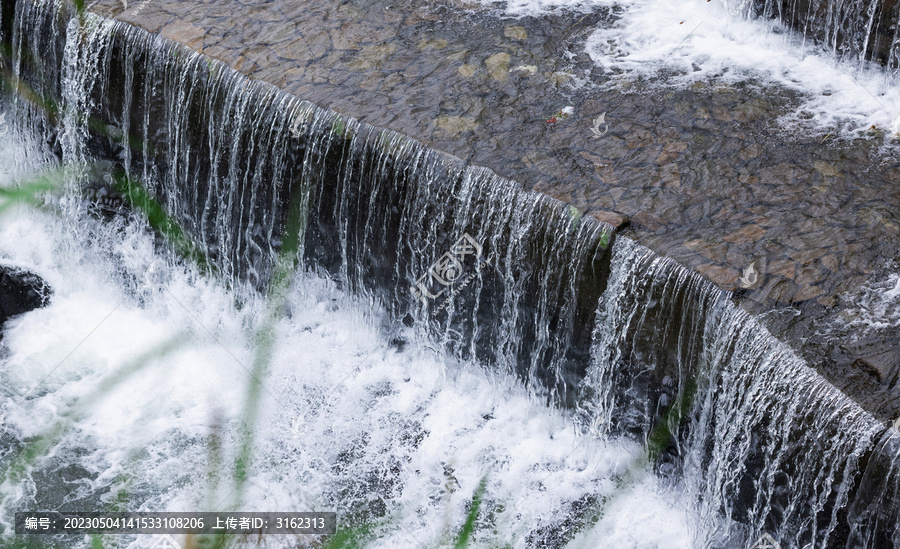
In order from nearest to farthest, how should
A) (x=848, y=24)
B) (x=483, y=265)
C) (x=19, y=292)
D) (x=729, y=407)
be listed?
(x=729, y=407) < (x=483, y=265) < (x=848, y=24) < (x=19, y=292)

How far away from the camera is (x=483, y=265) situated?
575 centimetres

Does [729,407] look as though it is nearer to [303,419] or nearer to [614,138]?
[614,138]

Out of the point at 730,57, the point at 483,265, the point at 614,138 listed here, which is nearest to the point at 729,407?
→ the point at 483,265

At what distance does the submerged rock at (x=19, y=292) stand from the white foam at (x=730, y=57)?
169 inches

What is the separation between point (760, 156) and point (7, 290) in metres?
5.73

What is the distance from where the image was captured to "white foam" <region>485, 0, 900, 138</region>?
242 inches

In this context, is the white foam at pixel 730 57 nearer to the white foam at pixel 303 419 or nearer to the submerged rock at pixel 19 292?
the white foam at pixel 303 419

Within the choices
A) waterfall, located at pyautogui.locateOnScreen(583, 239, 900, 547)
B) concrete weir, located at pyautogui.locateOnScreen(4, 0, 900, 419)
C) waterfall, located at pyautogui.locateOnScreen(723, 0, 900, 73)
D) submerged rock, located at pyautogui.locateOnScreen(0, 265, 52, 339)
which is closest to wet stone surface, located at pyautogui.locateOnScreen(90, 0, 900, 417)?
concrete weir, located at pyautogui.locateOnScreen(4, 0, 900, 419)

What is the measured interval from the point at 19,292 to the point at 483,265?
156 inches

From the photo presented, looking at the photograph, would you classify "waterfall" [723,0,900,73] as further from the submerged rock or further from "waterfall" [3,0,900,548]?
the submerged rock

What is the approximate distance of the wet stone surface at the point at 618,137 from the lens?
15.9 feet

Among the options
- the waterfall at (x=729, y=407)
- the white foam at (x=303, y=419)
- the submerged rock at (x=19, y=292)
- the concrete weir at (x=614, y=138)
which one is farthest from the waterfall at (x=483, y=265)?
the submerged rock at (x=19, y=292)

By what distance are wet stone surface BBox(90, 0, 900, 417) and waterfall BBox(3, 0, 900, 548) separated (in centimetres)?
16

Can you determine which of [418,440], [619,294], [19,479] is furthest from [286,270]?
[619,294]
